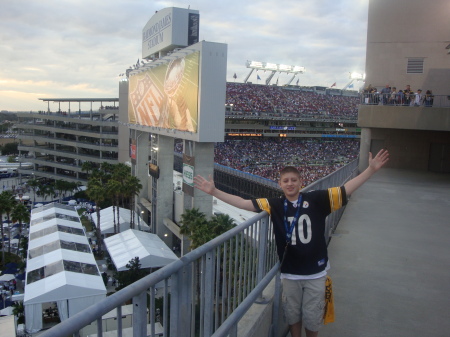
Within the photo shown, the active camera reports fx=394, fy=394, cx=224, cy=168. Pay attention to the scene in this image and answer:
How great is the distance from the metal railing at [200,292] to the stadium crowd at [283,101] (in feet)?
219

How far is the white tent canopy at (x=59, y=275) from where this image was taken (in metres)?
15.5

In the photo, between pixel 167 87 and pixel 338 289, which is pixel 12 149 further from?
pixel 338 289

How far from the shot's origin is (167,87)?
2459 centimetres

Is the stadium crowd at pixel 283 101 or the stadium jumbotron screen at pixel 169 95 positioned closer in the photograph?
the stadium jumbotron screen at pixel 169 95

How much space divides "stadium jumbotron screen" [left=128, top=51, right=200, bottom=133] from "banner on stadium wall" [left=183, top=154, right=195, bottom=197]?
5.74 ft

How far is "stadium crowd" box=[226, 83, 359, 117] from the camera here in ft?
239

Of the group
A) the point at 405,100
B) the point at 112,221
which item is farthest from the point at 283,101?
the point at 405,100

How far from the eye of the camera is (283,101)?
78.2m

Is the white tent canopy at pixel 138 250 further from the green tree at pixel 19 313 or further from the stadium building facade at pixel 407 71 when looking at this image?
the stadium building facade at pixel 407 71

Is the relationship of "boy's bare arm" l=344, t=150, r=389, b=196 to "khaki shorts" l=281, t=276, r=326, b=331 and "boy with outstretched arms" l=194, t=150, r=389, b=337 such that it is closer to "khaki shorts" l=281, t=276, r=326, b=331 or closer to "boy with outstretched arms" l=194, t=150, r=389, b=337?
"boy with outstretched arms" l=194, t=150, r=389, b=337

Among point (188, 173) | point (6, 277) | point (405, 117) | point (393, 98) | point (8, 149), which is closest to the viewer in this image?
point (405, 117)

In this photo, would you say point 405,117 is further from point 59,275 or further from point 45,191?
point 45,191

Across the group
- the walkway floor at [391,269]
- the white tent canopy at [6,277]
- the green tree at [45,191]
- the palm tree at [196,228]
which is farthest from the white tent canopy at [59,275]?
the green tree at [45,191]

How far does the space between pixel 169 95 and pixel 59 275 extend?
40.4 ft
